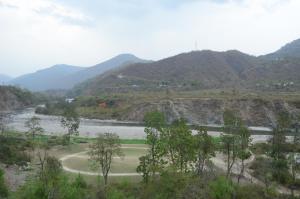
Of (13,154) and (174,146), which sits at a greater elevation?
(174,146)

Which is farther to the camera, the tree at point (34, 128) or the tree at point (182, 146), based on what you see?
the tree at point (34, 128)

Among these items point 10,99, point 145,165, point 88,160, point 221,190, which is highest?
point 10,99

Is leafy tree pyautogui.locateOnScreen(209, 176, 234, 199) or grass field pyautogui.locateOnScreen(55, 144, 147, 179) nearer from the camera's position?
leafy tree pyautogui.locateOnScreen(209, 176, 234, 199)

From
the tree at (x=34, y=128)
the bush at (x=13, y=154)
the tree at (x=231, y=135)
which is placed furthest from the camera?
the tree at (x=34, y=128)

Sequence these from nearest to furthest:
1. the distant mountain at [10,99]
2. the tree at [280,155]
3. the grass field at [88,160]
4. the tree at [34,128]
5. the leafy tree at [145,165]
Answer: the leafy tree at [145,165]
the tree at [280,155]
the grass field at [88,160]
the tree at [34,128]
the distant mountain at [10,99]

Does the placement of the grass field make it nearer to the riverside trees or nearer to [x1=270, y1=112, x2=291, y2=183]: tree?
the riverside trees

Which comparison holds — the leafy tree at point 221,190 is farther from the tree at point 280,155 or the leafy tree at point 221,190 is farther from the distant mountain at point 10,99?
the distant mountain at point 10,99

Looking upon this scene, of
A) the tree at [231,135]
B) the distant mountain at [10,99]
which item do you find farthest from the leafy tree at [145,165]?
the distant mountain at [10,99]

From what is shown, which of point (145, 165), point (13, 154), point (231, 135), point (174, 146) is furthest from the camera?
point (13, 154)

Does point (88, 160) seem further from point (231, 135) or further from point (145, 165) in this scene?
point (231, 135)

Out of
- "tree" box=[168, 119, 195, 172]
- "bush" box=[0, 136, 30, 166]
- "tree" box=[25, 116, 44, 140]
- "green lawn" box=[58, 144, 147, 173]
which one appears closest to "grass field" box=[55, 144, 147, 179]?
"green lawn" box=[58, 144, 147, 173]

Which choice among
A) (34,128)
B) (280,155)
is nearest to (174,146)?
(280,155)

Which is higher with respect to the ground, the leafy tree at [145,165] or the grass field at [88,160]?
the leafy tree at [145,165]

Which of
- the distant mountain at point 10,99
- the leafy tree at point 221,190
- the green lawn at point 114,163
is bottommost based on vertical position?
the green lawn at point 114,163
